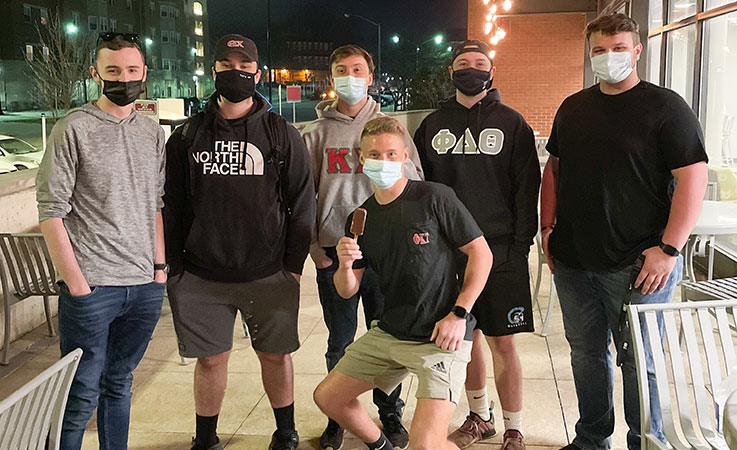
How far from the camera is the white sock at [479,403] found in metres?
3.61

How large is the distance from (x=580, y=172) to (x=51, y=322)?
4.30 metres

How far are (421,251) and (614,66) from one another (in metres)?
1.08

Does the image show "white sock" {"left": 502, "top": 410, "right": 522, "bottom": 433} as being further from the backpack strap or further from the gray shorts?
the backpack strap

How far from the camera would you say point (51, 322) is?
5.60 metres

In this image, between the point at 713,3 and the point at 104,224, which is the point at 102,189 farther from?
the point at 713,3

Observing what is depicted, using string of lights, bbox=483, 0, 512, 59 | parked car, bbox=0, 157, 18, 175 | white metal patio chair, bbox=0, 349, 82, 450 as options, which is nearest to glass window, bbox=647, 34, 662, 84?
string of lights, bbox=483, 0, 512, 59

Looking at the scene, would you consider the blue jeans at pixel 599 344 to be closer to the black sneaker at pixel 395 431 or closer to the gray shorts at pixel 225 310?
the black sneaker at pixel 395 431

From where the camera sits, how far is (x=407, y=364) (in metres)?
2.83

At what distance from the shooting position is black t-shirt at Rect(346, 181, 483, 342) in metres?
2.85

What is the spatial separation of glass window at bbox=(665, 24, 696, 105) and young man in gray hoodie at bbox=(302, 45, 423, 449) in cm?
570

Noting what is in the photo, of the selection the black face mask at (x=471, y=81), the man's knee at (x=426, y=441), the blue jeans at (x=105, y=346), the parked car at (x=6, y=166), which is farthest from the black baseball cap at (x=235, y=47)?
the parked car at (x=6, y=166)

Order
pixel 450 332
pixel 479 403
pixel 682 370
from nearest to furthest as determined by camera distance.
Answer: pixel 682 370
pixel 450 332
pixel 479 403

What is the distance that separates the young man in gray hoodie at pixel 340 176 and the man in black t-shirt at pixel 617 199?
0.73 meters

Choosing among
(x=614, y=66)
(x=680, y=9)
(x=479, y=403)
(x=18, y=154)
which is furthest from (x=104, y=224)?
(x=18, y=154)
